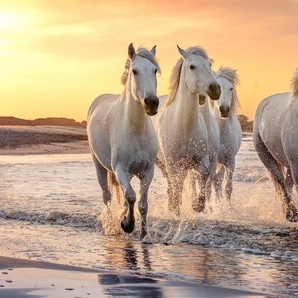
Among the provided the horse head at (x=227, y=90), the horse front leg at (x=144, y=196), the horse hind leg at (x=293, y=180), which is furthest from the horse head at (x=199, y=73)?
the horse head at (x=227, y=90)

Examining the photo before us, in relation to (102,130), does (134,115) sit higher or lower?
higher

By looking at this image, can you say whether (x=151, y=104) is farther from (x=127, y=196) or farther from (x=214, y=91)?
(x=214, y=91)

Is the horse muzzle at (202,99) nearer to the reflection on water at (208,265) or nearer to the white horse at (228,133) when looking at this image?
the white horse at (228,133)

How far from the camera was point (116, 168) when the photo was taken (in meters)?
8.62

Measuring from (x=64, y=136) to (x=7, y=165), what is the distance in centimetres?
3048

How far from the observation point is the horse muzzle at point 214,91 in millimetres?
9477

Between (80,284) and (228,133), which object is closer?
(80,284)

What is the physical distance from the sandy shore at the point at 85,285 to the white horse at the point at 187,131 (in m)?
3.72

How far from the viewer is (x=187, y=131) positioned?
10141mm

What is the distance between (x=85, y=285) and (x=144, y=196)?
2.95m

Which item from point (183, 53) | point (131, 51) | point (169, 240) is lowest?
point (169, 240)

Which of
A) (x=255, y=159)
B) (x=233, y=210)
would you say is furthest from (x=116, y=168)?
(x=255, y=159)

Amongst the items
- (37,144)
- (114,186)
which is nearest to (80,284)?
(114,186)

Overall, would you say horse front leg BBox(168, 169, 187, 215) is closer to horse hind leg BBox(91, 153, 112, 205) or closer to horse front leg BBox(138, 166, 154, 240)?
horse hind leg BBox(91, 153, 112, 205)
